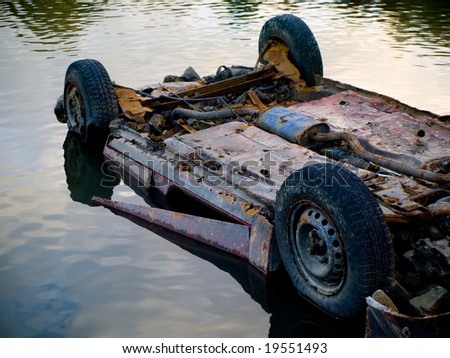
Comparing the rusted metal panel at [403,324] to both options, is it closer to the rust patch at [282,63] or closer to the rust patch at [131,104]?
the rust patch at [131,104]

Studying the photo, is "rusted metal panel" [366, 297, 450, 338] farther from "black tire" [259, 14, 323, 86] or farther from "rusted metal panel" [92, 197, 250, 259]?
"black tire" [259, 14, 323, 86]

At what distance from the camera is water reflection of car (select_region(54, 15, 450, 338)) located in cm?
426

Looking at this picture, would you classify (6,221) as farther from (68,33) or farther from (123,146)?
(68,33)

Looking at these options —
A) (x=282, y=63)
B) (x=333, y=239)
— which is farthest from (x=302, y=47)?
(x=333, y=239)

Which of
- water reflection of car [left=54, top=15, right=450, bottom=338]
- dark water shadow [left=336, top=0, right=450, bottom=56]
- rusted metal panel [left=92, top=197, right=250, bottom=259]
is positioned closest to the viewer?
water reflection of car [left=54, top=15, right=450, bottom=338]

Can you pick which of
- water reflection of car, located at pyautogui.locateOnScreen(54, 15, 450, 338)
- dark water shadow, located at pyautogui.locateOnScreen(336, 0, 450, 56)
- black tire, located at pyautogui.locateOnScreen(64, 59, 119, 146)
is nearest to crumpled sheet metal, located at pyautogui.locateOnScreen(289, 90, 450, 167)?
water reflection of car, located at pyautogui.locateOnScreen(54, 15, 450, 338)

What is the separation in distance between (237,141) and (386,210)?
200 centimetres

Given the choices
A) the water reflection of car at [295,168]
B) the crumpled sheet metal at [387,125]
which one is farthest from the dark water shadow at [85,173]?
the crumpled sheet metal at [387,125]

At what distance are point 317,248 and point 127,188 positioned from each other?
3.02 metres

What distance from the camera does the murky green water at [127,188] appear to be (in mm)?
4723

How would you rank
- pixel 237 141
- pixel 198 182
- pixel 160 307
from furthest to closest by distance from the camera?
pixel 237 141 < pixel 198 182 < pixel 160 307

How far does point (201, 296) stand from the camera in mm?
4934

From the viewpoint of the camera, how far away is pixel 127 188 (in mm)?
7035
